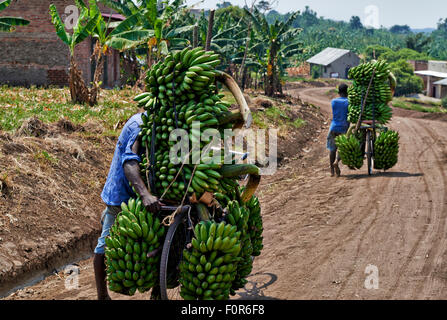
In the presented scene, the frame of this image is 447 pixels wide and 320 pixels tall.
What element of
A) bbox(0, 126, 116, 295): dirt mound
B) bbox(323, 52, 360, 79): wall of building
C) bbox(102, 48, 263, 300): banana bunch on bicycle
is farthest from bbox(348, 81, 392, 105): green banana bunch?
bbox(323, 52, 360, 79): wall of building

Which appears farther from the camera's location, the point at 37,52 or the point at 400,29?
the point at 400,29

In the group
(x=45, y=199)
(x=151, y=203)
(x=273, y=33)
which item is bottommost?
(x=45, y=199)

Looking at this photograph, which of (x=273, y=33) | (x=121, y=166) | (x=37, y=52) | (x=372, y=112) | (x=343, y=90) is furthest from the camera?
(x=273, y=33)

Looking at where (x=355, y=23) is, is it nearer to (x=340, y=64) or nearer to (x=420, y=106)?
(x=340, y=64)

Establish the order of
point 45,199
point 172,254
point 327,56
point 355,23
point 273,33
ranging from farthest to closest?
1. point 355,23
2. point 327,56
3. point 273,33
4. point 45,199
5. point 172,254

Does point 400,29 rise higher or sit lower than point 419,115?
higher

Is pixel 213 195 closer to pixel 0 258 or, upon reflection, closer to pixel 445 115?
pixel 0 258

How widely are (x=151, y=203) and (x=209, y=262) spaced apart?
2.31 feet

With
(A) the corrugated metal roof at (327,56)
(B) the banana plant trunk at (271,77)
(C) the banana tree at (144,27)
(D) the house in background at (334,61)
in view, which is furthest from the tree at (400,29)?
(C) the banana tree at (144,27)

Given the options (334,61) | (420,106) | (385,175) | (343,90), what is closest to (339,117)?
(343,90)

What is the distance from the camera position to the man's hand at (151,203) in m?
4.60

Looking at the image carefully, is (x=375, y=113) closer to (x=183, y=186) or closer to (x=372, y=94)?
(x=372, y=94)

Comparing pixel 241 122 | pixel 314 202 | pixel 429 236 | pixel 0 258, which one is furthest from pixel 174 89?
pixel 314 202

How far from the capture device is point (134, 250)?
4.57m
